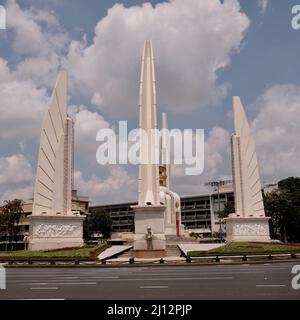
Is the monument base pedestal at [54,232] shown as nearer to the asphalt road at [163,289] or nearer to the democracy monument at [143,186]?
the democracy monument at [143,186]

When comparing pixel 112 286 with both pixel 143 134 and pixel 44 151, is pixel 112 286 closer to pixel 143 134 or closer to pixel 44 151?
pixel 143 134

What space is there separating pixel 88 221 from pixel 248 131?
41391 mm

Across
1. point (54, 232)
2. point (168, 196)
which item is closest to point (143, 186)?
point (54, 232)

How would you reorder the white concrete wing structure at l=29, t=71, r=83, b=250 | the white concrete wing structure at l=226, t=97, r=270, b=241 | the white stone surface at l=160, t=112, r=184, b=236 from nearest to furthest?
1. the white concrete wing structure at l=29, t=71, r=83, b=250
2. the white concrete wing structure at l=226, t=97, r=270, b=241
3. the white stone surface at l=160, t=112, r=184, b=236

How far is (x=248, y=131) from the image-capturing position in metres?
41.3

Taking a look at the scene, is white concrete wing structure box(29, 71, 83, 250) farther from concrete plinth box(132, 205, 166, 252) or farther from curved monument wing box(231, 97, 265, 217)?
curved monument wing box(231, 97, 265, 217)

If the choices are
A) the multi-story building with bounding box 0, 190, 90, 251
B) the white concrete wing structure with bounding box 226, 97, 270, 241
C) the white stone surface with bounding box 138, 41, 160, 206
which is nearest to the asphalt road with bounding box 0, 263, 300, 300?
the white stone surface with bounding box 138, 41, 160, 206

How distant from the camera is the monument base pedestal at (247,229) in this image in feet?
123

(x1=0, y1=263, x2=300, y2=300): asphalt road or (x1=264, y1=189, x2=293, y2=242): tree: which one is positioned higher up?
(x1=264, y1=189, x2=293, y2=242): tree

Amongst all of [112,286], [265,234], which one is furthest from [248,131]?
[112,286]

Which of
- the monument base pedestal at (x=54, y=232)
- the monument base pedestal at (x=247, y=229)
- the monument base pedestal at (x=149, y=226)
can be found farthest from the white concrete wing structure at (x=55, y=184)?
the monument base pedestal at (x=247, y=229)

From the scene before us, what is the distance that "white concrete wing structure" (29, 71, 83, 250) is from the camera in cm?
3291

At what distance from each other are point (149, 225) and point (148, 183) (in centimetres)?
315
